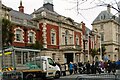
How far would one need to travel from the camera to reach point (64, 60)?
48469 mm

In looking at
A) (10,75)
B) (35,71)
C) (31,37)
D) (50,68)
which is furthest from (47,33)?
(10,75)

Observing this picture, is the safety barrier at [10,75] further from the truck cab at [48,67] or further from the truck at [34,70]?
the truck cab at [48,67]

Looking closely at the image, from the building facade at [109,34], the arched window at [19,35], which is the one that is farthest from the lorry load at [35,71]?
the building facade at [109,34]

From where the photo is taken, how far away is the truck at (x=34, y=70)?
2100 cm

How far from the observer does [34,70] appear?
926 inches

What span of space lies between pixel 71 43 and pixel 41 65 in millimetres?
27298

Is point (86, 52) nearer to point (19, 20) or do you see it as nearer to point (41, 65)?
point (19, 20)

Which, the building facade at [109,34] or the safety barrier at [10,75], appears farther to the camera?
Result: the building facade at [109,34]

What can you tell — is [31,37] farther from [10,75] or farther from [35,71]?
[10,75]

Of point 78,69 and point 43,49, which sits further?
point 43,49

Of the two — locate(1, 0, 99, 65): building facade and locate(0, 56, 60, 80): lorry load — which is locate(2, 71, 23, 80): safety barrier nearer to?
locate(0, 56, 60, 80): lorry load

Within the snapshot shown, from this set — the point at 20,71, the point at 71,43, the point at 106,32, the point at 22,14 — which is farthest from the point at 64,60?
the point at 106,32

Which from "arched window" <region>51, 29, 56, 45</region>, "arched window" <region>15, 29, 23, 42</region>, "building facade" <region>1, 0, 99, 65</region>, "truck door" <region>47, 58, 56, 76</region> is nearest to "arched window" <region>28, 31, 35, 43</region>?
"building facade" <region>1, 0, 99, 65</region>

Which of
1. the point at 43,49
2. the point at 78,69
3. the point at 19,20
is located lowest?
the point at 78,69
